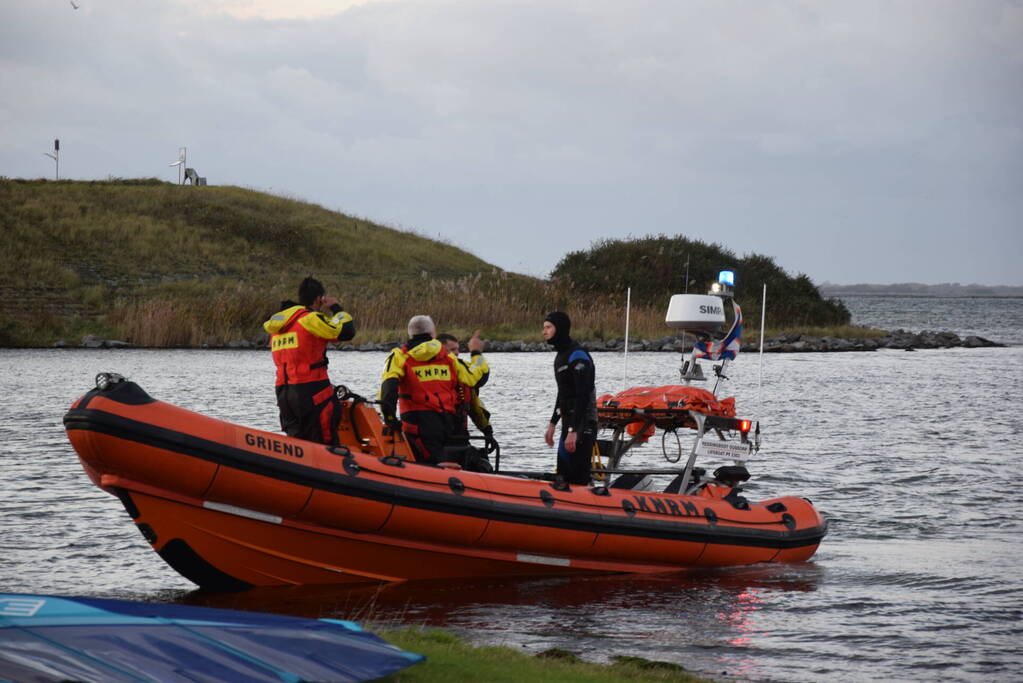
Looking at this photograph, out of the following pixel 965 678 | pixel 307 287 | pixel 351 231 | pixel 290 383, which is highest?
pixel 351 231

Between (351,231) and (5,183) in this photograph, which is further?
(351,231)

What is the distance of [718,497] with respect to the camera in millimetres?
8898

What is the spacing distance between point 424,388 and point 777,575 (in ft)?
9.52

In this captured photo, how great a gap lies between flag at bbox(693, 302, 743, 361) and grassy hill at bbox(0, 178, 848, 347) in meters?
21.9

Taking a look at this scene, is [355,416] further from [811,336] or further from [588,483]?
[811,336]

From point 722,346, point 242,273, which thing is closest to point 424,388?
point 722,346

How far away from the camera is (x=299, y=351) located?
759cm

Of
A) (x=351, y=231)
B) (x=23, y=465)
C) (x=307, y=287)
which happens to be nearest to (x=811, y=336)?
(x=351, y=231)

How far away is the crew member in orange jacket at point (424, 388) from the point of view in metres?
8.04

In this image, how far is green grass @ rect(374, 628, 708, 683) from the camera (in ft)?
15.4

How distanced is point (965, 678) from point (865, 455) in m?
9.01

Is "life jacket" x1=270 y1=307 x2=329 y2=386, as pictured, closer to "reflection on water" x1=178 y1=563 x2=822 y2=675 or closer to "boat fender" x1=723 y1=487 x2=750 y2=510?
"reflection on water" x1=178 y1=563 x2=822 y2=675

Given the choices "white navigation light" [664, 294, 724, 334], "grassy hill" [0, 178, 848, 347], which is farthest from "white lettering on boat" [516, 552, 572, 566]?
"grassy hill" [0, 178, 848, 347]

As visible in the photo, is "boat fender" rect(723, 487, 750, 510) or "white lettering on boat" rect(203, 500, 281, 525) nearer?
"white lettering on boat" rect(203, 500, 281, 525)
